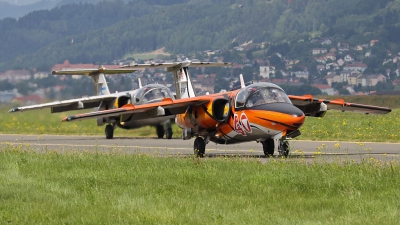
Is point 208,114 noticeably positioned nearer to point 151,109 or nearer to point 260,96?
point 151,109

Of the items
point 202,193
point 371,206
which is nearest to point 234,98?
point 202,193

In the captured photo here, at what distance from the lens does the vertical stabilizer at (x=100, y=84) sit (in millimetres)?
41312

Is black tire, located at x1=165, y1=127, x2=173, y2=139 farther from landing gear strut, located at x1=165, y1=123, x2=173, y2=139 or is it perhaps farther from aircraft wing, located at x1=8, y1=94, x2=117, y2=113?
aircraft wing, located at x1=8, y1=94, x2=117, y2=113

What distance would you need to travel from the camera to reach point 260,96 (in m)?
22.2

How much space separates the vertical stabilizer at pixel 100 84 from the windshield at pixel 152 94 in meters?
5.40

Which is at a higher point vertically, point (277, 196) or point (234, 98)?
point (234, 98)

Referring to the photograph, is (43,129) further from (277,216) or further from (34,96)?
(277,216)

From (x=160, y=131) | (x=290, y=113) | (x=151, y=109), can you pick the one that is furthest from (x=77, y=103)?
(x=290, y=113)

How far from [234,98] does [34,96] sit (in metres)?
24.8

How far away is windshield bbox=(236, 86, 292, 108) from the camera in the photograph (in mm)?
22109

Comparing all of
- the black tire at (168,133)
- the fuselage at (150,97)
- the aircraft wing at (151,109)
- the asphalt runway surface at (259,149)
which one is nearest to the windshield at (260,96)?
the asphalt runway surface at (259,149)

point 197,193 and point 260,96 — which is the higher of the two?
point 260,96

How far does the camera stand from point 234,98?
23.0 meters

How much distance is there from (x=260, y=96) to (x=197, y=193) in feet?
26.6
